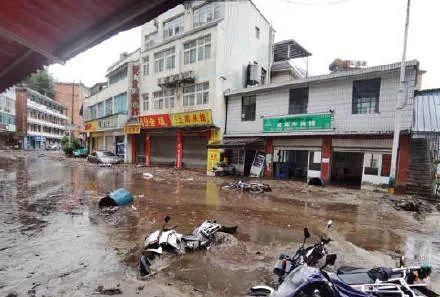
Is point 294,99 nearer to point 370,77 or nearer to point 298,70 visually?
point 370,77

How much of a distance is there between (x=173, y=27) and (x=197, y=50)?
4997 millimetres

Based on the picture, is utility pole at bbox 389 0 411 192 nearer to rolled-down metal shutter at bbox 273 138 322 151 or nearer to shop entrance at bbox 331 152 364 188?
rolled-down metal shutter at bbox 273 138 322 151

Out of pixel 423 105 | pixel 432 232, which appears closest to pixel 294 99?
pixel 423 105

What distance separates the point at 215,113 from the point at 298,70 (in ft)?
38.9

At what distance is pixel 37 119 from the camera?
66.8m

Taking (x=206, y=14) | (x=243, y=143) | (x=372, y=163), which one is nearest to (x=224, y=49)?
(x=206, y=14)

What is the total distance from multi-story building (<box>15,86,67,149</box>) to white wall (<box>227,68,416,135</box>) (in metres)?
51.8

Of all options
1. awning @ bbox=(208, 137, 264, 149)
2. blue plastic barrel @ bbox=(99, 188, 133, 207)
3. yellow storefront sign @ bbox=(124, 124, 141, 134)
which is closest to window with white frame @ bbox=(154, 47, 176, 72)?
yellow storefront sign @ bbox=(124, 124, 141, 134)

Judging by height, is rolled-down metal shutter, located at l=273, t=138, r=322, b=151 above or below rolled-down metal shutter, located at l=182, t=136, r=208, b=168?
above

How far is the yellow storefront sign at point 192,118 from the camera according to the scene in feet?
75.7

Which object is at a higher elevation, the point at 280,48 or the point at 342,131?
the point at 280,48

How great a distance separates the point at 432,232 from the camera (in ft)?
29.2

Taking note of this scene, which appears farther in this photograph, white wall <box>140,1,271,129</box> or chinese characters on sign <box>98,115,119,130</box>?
chinese characters on sign <box>98,115,119,130</box>

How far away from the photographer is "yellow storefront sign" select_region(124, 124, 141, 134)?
2988 centimetres
